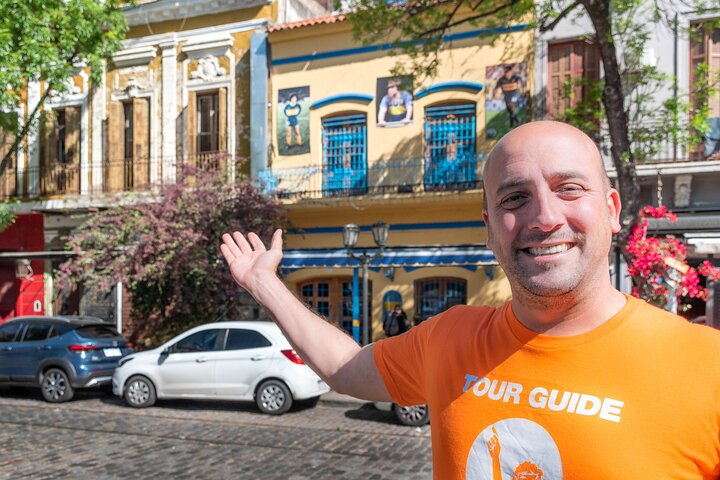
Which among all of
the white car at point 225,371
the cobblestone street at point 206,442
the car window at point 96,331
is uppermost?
the car window at point 96,331

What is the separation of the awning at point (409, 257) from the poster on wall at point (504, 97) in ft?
9.95

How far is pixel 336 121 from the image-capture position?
1695 centimetres

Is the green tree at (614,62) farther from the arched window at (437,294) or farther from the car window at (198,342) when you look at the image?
the car window at (198,342)

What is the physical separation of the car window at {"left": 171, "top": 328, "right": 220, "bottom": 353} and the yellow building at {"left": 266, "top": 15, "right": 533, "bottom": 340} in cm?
403

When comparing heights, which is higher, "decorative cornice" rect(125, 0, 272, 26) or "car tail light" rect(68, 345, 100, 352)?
"decorative cornice" rect(125, 0, 272, 26)

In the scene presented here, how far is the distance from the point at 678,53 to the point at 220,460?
492 inches

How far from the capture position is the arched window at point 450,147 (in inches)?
604

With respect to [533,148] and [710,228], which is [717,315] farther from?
[533,148]

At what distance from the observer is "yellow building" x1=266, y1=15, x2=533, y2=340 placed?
15.3 m

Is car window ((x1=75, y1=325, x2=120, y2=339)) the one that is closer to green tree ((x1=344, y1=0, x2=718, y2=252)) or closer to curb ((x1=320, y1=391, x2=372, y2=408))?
curb ((x1=320, y1=391, x2=372, y2=408))

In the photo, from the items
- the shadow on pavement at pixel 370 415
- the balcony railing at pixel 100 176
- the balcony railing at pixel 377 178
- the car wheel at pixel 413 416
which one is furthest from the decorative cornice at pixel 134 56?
the car wheel at pixel 413 416

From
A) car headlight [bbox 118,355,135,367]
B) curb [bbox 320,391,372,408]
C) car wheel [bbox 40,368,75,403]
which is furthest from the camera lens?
car wheel [bbox 40,368,75,403]

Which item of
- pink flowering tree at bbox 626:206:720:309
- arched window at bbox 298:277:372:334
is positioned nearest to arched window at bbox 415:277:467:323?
arched window at bbox 298:277:372:334

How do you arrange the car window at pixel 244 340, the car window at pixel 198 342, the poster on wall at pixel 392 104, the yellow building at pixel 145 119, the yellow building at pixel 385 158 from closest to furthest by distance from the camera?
Answer: the car window at pixel 244 340
the car window at pixel 198 342
the yellow building at pixel 385 158
the poster on wall at pixel 392 104
the yellow building at pixel 145 119
